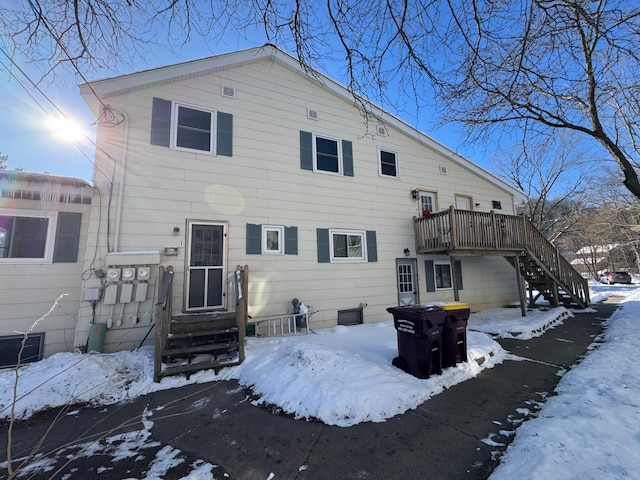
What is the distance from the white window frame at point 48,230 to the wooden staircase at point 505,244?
962 cm

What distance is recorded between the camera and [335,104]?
9.20 metres

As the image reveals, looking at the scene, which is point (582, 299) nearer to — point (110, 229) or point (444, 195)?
point (444, 195)

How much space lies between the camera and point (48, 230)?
5914 mm

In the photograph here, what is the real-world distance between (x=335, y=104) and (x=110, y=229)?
7177mm

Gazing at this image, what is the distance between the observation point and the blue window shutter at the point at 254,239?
7.15m

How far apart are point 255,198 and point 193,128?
7.46 feet

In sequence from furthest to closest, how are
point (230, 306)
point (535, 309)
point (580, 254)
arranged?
1. point (580, 254)
2. point (535, 309)
3. point (230, 306)

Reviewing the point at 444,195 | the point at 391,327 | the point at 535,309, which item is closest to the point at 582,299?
the point at 535,309

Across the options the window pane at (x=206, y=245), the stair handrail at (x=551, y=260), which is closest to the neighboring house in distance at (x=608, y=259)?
the stair handrail at (x=551, y=260)

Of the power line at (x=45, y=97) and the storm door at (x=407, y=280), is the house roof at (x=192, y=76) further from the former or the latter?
the storm door at (x=407, y=280)

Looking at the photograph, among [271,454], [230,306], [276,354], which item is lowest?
[271,454]

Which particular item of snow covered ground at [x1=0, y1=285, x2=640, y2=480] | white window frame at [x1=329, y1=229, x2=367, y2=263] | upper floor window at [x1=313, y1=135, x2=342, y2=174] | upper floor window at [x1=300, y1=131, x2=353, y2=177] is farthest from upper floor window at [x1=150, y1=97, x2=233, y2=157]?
snow covered ground at [x1=0, y1=285, x2=640, y2=480]

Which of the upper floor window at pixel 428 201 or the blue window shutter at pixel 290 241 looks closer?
the blue window shutter at pixel 290 241

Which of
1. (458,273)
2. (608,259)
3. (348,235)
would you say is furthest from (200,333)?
(608,259)
